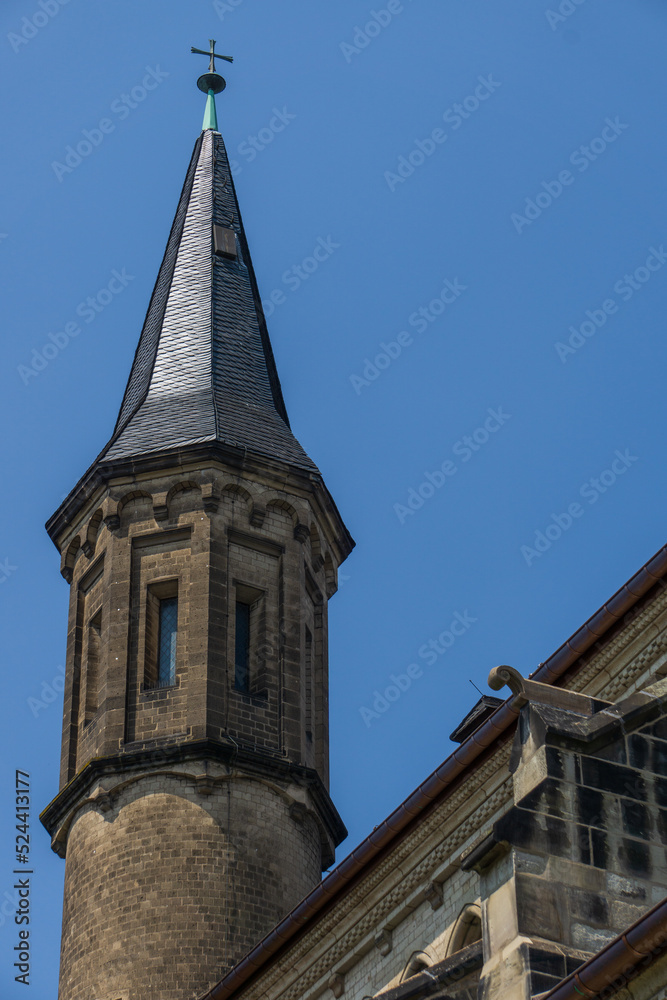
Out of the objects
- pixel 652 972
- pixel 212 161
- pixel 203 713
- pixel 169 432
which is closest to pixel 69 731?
pixel 203 713

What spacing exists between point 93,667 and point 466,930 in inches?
460


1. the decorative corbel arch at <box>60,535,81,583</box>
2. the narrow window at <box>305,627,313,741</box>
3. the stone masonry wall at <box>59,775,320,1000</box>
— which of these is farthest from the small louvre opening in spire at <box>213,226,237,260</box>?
the stone masonry wall at <box>59,775,320,1000</box>

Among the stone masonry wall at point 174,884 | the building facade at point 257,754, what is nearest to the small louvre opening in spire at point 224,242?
the building facade at point 257,754

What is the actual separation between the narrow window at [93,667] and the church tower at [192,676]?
32 mm

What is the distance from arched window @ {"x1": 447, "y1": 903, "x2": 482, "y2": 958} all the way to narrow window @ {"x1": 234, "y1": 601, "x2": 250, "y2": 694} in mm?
9309

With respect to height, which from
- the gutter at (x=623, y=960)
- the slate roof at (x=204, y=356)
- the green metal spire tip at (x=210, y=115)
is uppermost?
the green metal spire tip at (x=210, y=115)

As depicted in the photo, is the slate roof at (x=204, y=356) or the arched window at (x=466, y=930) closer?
the arched window at (x=466, y=930)

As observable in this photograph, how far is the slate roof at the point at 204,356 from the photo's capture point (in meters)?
27.7

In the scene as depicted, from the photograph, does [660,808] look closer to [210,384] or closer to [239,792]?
[239,792]

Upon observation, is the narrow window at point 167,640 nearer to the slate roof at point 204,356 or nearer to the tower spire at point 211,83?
the slate roof at point 204,356

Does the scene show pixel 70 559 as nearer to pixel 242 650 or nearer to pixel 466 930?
pixel 242 650

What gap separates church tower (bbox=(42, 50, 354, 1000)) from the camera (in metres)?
23.5

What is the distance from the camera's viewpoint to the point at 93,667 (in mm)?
26969

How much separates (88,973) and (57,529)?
748cm
